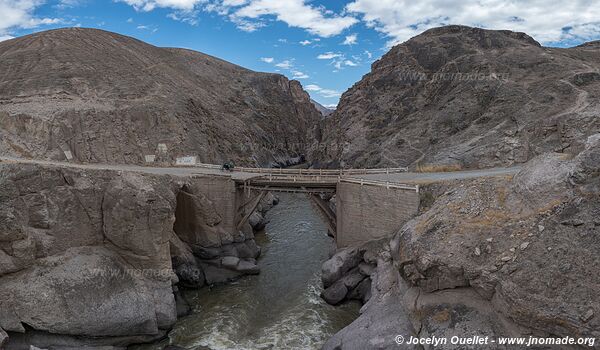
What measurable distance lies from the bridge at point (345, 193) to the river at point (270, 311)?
3.37 m

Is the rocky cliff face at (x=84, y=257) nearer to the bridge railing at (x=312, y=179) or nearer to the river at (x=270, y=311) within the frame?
the river at (x=270, y=311)

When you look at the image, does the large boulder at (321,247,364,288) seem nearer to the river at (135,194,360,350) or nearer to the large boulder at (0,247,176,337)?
the river at (135,194,360,350)

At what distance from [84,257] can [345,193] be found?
14.1 metres

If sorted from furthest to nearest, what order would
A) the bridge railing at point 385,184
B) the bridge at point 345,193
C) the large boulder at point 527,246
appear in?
the bridge at point 345,193 → the bridge railing at point 385,184 → the large boulder at point 527,246

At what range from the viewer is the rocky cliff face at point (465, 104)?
34491 mm

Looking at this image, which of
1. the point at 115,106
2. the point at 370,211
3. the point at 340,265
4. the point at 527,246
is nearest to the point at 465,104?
the point at 370,211

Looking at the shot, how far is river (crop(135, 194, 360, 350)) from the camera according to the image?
17453 mm

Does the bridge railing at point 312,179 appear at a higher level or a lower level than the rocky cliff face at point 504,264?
higher

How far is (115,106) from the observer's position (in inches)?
1667

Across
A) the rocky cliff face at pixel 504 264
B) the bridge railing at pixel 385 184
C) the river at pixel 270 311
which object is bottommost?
the river at pixel 270 311

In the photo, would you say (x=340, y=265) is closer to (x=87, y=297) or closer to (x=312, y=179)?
(x=312, y=179)

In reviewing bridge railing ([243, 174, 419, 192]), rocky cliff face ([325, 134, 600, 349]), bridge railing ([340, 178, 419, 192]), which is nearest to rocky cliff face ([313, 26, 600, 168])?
bridge railing ([243, 174, 419, 192])

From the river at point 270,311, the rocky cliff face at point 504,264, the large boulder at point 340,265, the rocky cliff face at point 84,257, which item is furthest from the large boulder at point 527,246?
the rocky cliff face at point 84,257

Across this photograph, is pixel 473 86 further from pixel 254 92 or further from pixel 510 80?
pixel 254 92
